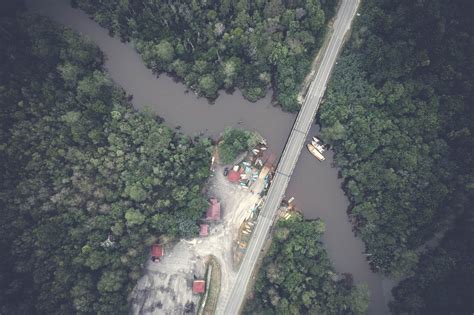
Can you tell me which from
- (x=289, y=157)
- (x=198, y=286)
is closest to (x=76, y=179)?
(x=198, y=286)

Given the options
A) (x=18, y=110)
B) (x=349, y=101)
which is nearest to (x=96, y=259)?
(x=18, y=110)

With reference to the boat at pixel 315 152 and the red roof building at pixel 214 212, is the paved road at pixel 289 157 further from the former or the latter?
the red roof building at pixel 214 212

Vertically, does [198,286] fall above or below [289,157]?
below

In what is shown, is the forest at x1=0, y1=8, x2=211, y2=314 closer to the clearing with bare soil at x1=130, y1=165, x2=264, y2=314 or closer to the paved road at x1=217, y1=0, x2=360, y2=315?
the clearing with bare soil at x1=130, y1=165, x2=264, y2=314

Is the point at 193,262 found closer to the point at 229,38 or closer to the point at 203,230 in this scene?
the point at 203,230

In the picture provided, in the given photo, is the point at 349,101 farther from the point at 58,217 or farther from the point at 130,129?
the point at 58,217

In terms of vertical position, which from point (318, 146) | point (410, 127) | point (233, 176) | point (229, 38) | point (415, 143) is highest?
point (229, 38)

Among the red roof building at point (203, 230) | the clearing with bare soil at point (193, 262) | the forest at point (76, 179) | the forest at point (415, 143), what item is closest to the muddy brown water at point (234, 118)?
the forest at point (76, 179)
